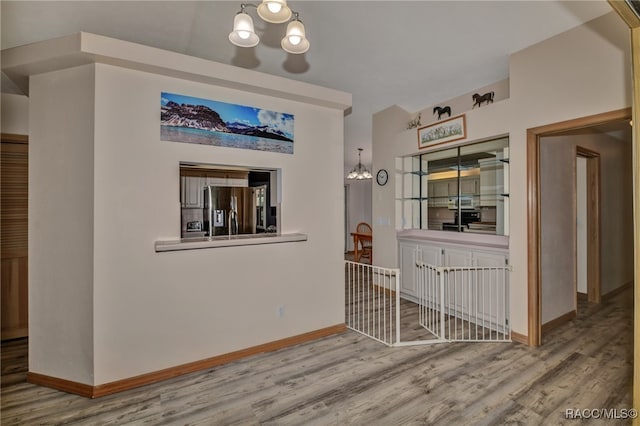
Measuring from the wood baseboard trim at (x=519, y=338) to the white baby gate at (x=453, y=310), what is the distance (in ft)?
0.14

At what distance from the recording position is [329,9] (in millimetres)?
2727

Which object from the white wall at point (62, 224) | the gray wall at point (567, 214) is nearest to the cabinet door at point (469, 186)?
the gray wall at point (567, 214)

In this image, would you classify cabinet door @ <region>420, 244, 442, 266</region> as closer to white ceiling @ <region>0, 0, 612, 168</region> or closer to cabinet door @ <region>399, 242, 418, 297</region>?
cabinet door @ <region>399, 242, 418, 297</region>

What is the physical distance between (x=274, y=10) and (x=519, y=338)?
361 centimetres

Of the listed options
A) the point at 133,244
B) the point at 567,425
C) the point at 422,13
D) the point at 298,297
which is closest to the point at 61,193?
the point at 133,244

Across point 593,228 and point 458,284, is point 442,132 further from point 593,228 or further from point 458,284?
point 593,228

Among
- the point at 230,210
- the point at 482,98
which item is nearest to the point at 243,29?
the point at 230,210

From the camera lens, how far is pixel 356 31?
3.00 m

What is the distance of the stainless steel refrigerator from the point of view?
3252 mm

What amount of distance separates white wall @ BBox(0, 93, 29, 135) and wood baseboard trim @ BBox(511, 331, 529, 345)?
558 centimetres

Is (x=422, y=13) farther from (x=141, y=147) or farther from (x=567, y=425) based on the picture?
(x=567, y=425)

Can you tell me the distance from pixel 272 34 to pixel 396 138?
235 cm

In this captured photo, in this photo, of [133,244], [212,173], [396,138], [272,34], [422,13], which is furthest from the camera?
[396,138]

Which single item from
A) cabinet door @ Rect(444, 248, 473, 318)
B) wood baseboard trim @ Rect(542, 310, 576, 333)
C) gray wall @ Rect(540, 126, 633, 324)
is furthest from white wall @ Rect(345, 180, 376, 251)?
wood baseboard trim @ Rect(542, 310, 576, 333)
